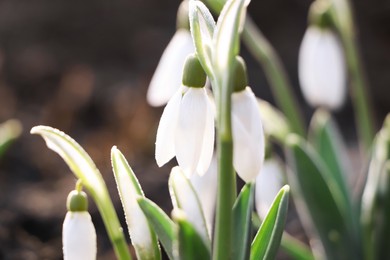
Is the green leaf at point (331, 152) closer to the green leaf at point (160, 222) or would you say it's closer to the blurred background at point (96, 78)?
the blurred background at point (96, 78)

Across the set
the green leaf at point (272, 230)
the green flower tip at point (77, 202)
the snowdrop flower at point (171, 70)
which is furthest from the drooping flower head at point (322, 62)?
the green flower tip at point (77, 202)


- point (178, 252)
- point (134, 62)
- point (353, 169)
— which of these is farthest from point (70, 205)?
point (134, 62)

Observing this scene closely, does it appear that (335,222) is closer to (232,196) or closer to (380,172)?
(380,172)

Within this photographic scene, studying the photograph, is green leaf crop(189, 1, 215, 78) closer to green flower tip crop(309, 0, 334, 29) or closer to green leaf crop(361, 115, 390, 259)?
green leaf crop(361, 115, 390, 259)

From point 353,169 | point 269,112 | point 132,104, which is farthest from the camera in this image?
point 132,104

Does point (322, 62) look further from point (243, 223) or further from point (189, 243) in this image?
point (189, 243)

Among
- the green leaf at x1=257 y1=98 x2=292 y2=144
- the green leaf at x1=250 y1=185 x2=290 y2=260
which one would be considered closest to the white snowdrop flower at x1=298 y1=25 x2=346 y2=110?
the green leaf at x1=257 y1=98 x2=292 y2=144
